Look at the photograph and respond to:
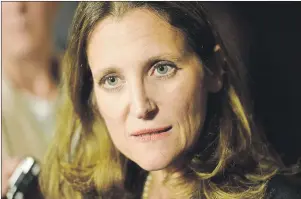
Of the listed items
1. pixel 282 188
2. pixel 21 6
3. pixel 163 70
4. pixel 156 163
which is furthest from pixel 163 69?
pixel 21 6

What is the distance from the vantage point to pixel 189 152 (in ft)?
2.34

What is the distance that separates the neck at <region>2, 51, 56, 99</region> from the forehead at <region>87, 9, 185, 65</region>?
0.31 meters

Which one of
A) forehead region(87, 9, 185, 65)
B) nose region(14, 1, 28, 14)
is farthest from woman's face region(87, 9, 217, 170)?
nose region(14, 1, 28, 14)

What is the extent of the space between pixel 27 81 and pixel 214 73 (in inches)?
16.0

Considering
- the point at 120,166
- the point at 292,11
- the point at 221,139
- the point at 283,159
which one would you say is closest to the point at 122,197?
the point at 120,166

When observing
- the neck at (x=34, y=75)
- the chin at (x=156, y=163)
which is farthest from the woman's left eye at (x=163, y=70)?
the neck at (x=34, y=75)

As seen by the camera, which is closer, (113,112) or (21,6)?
(113,112)

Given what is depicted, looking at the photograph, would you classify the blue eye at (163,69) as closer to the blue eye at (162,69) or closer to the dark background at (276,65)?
the blue eye at (162,69)

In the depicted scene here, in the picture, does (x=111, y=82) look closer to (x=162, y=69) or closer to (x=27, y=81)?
(x=162, y=69)

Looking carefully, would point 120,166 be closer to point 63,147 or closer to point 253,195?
point 63,147

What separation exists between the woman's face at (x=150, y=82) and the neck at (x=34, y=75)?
275mm

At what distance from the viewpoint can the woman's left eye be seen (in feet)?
2.19

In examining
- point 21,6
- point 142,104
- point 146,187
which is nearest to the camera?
point 142,104

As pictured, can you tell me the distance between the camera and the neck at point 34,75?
91cm
